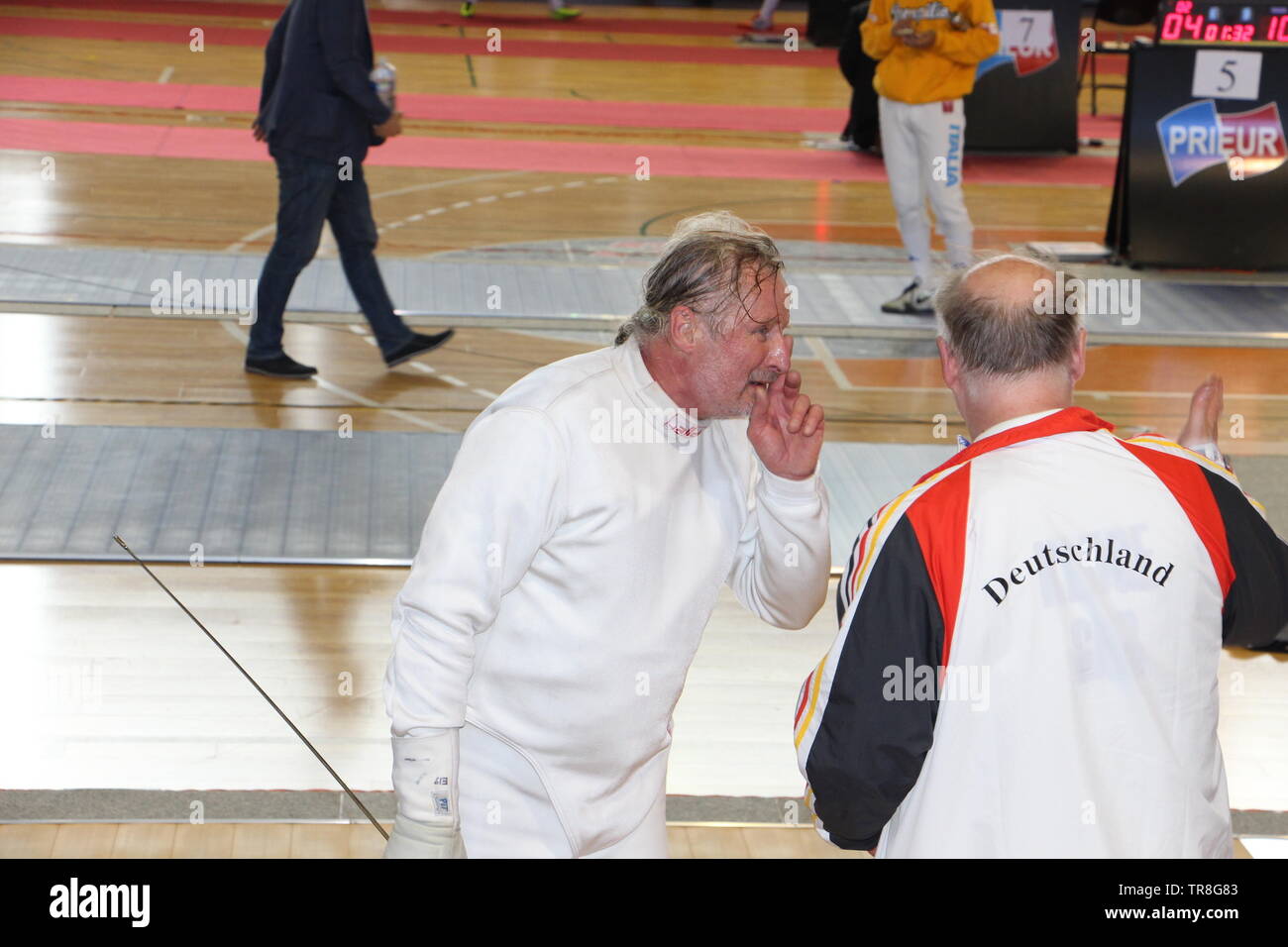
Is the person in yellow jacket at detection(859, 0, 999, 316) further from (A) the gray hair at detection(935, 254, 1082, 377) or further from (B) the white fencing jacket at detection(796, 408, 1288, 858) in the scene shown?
(B) the white fencing jacket at detection(796, 408, 1288, 858)

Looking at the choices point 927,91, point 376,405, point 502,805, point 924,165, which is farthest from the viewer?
point 924,165

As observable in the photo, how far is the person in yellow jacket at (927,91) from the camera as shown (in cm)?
717

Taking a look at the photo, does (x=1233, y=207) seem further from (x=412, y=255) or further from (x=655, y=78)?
(x=655, y=78)

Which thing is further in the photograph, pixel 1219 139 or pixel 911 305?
pixel 1219 139

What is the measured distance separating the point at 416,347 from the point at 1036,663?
16.1 feet

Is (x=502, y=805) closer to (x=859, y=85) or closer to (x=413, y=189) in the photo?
(x=413, y=189)

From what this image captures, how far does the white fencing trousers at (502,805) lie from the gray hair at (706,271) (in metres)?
0.71

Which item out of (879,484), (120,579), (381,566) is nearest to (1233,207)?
(879,484)

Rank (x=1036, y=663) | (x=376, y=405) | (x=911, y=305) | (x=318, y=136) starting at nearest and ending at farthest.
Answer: (x=1036, y=663), (x=318, y=136), (x=376, y=405), (x=911, y=305)

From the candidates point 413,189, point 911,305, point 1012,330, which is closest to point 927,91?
point 911,305

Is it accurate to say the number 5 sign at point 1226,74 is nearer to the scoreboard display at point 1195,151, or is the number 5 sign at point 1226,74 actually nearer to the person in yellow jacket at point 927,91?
the scoreboard display at point 1195,151

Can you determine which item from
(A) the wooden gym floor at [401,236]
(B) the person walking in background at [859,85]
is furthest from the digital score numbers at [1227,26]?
(B) the person walking in background at [859,85]

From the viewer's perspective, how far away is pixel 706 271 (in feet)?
7.60
